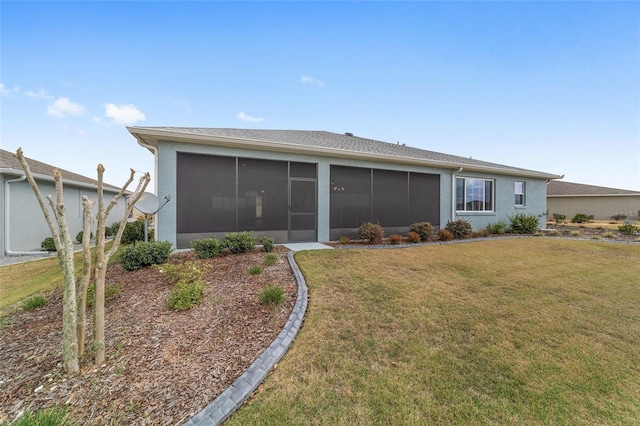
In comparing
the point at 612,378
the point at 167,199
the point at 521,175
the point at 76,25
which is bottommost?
the point at 612,378

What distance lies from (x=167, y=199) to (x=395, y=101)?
10.8 meters

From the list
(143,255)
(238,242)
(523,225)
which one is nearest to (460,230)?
(523,225)

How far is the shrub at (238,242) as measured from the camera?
6.23 metres

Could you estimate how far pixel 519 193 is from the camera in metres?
12.9

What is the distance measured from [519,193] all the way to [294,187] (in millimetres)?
12686

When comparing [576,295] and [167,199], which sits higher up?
[167,199]

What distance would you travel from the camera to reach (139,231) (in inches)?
322

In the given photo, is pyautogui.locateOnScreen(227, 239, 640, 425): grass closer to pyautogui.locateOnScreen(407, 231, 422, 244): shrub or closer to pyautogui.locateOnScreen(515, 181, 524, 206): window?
pyautogui.locateOnScreen(407, 231, 422, 244): shrub

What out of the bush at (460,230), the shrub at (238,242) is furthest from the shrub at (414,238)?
the shrub at (238,242)

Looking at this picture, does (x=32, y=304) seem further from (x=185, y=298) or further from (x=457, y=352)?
(x=457, y=352)

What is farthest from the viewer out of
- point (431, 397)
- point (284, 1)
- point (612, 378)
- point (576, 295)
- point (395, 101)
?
point (395, 101)


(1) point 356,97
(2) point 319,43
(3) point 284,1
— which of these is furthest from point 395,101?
(3) point 284,1

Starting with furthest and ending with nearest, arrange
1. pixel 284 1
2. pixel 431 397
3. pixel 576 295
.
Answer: pixel 284 1, pixel 576 295, pixel 431 397

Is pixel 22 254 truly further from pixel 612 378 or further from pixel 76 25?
pixel 612 378
